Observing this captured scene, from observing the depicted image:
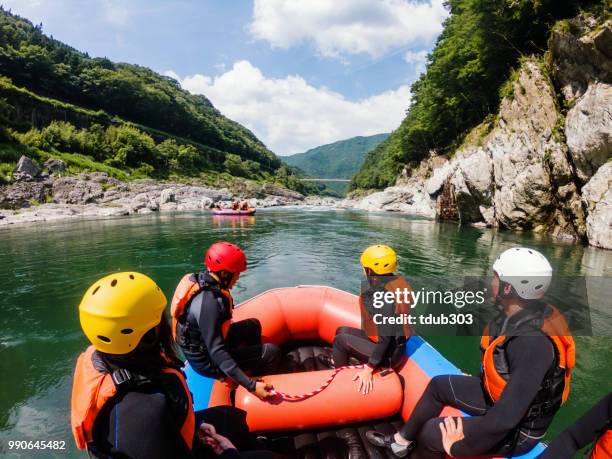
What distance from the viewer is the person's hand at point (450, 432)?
2.38 meters

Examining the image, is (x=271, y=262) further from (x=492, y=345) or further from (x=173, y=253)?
(x=492, y=345)

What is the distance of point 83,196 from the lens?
120ft

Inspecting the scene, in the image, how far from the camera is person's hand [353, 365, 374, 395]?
3.26 metres

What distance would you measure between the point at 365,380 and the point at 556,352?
1.78m

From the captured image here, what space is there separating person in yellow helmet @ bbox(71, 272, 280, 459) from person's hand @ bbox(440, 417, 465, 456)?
6.01 feet

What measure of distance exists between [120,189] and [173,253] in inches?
1280

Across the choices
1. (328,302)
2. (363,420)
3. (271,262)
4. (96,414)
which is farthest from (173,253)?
(96,414)

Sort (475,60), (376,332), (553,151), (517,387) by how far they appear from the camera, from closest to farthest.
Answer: (517,387)
(376,332)
(553,151)
(475,60)

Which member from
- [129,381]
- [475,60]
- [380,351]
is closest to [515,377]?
[380,351]

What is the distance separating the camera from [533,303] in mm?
2148

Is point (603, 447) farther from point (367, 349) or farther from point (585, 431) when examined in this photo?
point (367, 349)

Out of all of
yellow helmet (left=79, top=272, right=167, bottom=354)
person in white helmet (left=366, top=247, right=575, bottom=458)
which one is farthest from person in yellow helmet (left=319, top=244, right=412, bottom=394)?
yellow helmet (left=79, top=272, right=167, bottom=354)

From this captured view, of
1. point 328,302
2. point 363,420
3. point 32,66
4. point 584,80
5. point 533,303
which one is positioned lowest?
point 363,420

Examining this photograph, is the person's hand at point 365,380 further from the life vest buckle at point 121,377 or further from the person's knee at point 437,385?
the life vest buckle at point 121,377
